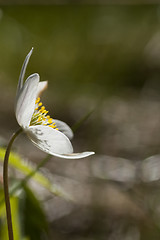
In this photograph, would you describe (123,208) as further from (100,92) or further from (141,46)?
(141,46)

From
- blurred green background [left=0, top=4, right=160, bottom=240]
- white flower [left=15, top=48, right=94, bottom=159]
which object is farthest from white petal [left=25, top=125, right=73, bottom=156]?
blurred green background [left=0, top=4, right=160, bottom=240]

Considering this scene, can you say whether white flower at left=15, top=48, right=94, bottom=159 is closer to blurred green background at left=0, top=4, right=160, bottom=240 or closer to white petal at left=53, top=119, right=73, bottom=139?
white petal at left=53, top=119, right=73, bottom=139

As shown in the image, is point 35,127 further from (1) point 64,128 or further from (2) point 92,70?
(2) point 92,70

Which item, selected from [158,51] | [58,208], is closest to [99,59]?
[158,51]

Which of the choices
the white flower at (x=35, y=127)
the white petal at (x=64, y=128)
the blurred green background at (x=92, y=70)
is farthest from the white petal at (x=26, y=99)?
the blurred green background at (x=92, y=70)

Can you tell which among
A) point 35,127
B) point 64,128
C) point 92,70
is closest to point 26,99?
point 35,127

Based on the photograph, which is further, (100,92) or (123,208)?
(100,92)
